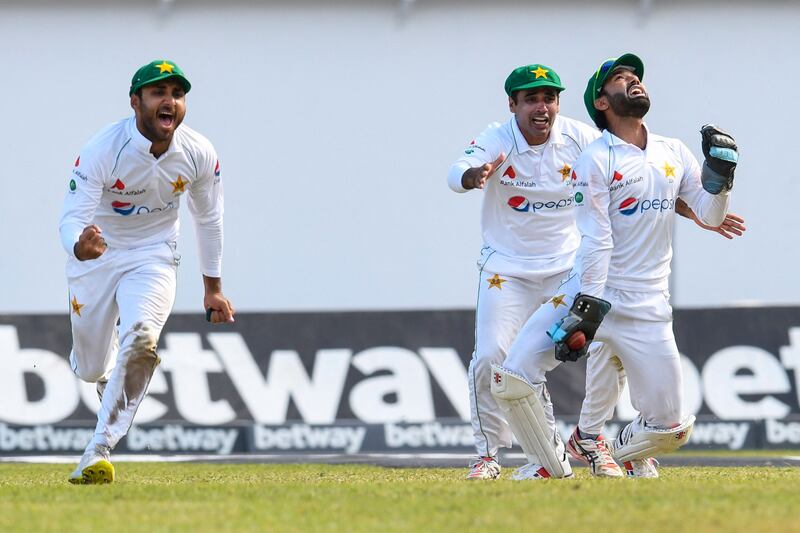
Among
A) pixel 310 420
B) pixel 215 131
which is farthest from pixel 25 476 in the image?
pixel 215 131

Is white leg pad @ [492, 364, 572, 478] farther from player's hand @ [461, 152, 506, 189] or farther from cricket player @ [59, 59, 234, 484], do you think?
cricket player @ [59, 59, 234, 484]

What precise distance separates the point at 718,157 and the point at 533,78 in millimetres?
1514

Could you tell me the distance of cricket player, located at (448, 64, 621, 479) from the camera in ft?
29.2

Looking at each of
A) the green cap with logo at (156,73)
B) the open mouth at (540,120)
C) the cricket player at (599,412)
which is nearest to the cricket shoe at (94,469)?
the green cap with logo at (156,73)

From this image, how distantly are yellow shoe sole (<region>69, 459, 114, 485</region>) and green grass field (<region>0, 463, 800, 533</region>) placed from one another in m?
0.18

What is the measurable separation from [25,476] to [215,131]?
12.1 meters

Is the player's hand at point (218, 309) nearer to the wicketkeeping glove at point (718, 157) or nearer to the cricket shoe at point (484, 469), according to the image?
the cricket shoe at point (484, 469)

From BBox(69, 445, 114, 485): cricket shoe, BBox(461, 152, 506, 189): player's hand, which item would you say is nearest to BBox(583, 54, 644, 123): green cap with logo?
BBox(461, 152, 506, 189): player's hand

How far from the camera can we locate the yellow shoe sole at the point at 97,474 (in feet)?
26.1

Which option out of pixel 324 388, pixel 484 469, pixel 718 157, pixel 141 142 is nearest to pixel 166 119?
pixel 141 142

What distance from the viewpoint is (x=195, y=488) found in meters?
7.54

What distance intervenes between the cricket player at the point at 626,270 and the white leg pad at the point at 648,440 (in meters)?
0.01

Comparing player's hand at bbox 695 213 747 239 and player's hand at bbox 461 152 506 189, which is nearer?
player's hand at bbox 461 152 506 189

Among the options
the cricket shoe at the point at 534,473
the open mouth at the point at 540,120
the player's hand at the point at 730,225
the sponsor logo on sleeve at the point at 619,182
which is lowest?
the cricket shoe at the point at 534,473
